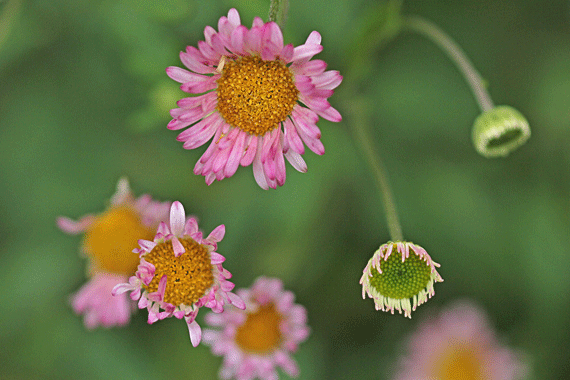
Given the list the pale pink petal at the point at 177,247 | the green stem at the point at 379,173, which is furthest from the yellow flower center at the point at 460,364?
the pale pink petal at the point at 177,247

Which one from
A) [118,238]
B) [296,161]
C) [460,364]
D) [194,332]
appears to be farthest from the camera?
[460,364]

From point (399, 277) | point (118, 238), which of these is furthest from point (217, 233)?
point (118, 238)

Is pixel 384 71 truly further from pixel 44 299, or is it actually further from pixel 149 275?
pixel 44 299

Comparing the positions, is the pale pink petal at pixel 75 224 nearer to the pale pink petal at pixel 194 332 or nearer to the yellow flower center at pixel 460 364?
the pale pink petal at pixel 194 332

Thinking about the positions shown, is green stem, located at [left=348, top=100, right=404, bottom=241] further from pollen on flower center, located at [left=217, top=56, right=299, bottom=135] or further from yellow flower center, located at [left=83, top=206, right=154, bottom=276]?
yellow flower center, located at [left=83, top=206, right=154, bottom=276]

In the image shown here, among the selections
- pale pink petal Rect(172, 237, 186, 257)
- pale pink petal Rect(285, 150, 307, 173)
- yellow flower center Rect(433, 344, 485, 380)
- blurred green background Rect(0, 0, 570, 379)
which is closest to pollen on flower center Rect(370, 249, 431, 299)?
pale pink petal Rect(285, 150, 307, 173)

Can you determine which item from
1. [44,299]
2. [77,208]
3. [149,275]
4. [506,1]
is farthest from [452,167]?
[44,299]

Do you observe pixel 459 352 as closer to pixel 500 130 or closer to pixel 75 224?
pixel 500 130
